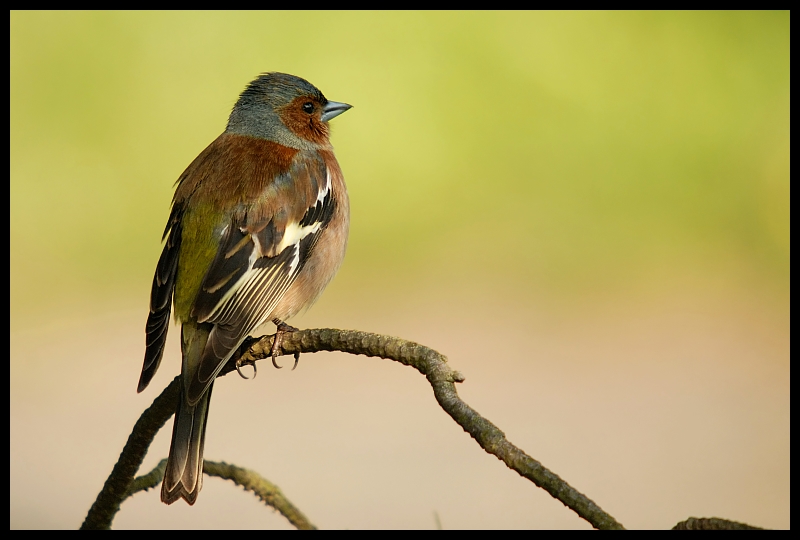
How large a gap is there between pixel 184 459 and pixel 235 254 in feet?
2.79

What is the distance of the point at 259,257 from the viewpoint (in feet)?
10.7

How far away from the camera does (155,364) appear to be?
2959mm

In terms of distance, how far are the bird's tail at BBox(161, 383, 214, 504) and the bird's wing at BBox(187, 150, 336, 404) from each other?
12cm

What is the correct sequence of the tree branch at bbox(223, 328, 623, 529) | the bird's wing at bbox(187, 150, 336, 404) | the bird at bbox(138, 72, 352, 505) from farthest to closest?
the bird's wing at bbox(187, 150, 336, 404) < the bird at bbox(138, 72, 352, 505) < the tree branch at bbox(223, 328, 623, 529)

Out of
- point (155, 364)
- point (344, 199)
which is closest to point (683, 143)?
point (344, 199)

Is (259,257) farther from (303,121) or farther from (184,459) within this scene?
(303,121)

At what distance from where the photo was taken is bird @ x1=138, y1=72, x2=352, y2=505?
109 inches

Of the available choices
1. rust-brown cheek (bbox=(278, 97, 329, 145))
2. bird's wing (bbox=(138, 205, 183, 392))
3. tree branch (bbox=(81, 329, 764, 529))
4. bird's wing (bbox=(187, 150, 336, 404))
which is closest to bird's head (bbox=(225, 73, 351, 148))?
rust-brown cheek (bbox=(278, 97, 329, 145))

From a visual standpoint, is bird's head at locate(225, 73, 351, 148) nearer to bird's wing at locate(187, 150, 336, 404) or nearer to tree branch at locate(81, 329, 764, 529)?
bird's wing at locate(187, 150, 336, 404)

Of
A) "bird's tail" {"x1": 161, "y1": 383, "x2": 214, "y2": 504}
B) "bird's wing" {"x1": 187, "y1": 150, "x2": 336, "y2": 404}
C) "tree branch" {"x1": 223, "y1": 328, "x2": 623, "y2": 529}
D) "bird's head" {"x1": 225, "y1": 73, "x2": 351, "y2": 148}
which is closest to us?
"tree branch" {"x1": 223, "y1": 328, "x2": 623, "y2": 529}

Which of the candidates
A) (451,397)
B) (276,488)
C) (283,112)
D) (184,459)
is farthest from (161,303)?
(451,397)

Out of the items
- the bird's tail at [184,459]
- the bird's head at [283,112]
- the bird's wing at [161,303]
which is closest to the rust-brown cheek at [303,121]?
the bird's head at [283,112]

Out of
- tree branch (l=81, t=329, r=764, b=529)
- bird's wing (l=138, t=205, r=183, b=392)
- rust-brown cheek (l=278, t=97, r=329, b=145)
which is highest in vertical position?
rust-brown cheek (l=278, t=97, r=329, b=145)

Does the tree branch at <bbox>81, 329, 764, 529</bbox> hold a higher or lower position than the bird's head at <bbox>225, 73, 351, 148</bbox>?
lower
